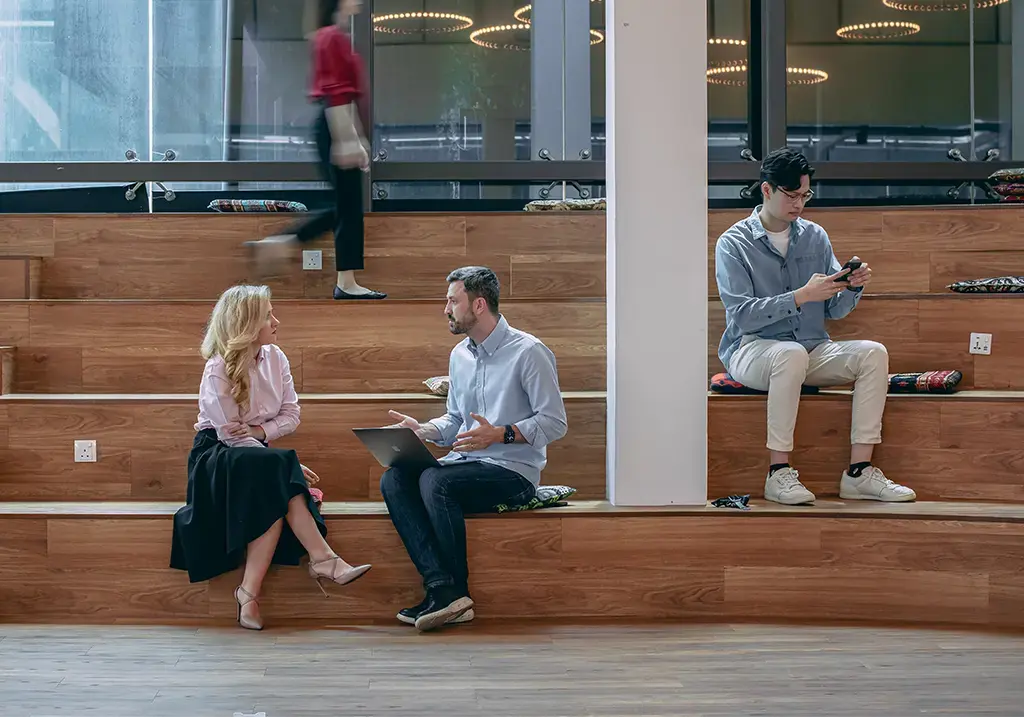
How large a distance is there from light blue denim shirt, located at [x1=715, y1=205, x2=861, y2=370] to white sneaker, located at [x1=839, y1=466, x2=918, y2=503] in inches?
19.9


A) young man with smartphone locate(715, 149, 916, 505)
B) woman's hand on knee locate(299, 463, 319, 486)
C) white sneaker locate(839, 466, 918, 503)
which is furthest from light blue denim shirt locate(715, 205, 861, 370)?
woman's hand on knee locate(299, 463, 319, 486)

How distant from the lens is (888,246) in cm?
490

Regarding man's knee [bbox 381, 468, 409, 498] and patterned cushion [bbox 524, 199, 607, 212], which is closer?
man's knee [bbox 381, 468, 409, 498]

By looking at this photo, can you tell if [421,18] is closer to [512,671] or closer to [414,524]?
[414,524]

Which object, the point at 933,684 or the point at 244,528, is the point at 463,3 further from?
the point at 933,684

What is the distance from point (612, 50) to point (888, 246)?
6.04ft

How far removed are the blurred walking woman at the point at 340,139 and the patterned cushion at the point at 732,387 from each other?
142 cm

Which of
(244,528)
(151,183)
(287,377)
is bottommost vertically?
(244,528)

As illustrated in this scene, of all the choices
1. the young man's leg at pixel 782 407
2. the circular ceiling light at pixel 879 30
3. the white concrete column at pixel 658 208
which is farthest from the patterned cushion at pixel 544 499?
the circular ceiling light at pixel 879 30

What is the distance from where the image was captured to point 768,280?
13.4 ft

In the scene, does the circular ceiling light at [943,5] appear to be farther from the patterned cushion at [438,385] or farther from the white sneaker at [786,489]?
the patterned cushion at [438,385]

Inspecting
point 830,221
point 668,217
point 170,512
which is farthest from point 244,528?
point 830,221

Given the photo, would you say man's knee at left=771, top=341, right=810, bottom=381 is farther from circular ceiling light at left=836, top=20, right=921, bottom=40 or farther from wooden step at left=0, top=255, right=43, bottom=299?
wooden step at left=0, top=255, right=43, bottom=299

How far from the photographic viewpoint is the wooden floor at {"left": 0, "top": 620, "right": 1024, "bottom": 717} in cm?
276
